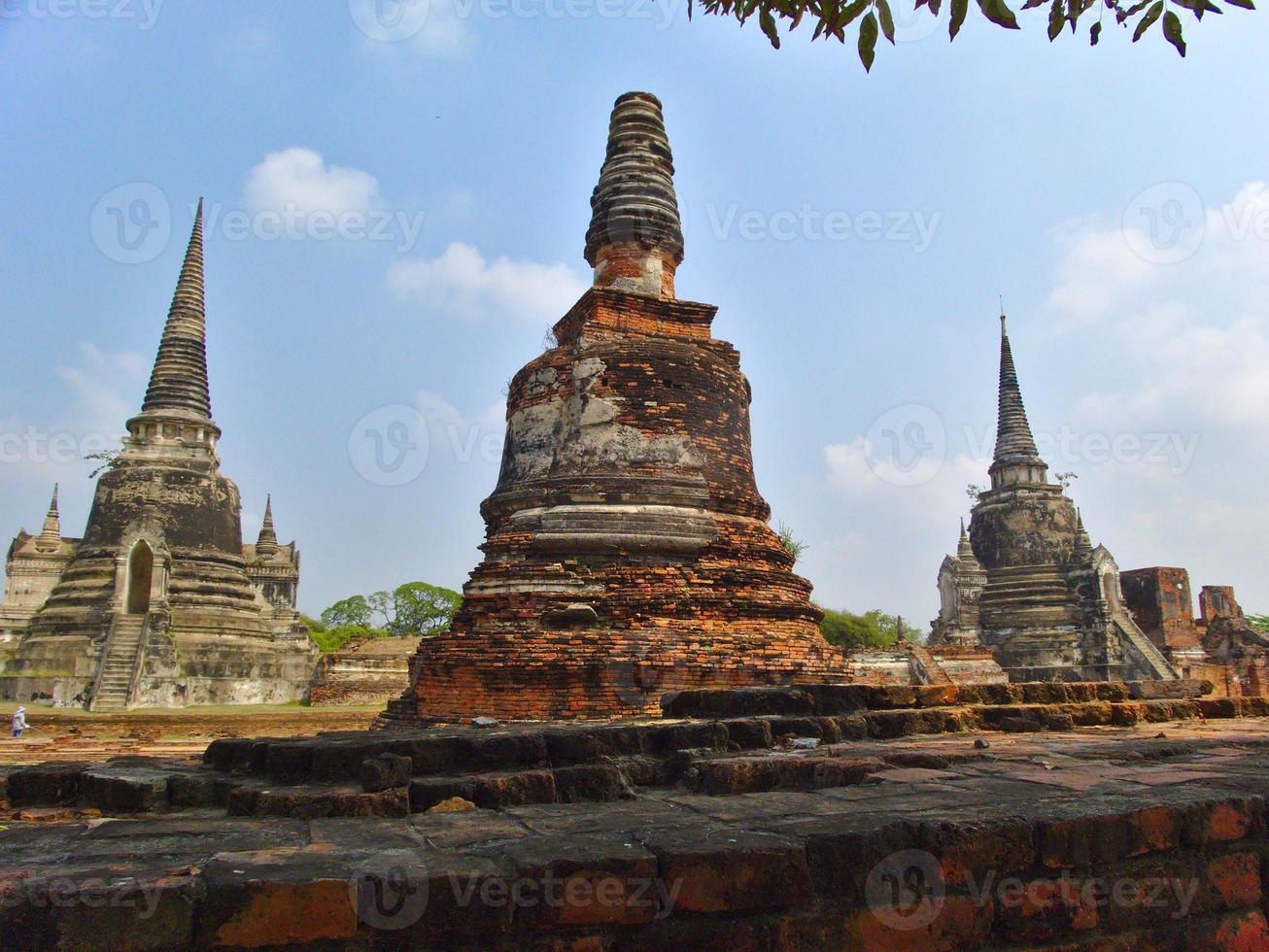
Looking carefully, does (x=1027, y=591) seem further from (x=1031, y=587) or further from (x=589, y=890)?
(x=589, y=890)

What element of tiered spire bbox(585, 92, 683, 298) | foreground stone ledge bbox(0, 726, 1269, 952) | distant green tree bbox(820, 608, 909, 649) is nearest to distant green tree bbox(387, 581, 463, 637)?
distant green tree bbox(820, 608, 909, 649)

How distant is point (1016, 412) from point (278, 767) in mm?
31907

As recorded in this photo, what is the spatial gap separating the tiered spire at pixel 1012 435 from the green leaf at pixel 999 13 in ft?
98.9

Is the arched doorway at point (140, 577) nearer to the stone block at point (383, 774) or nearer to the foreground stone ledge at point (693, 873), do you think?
the foreground stone ledge at point (693, 873)

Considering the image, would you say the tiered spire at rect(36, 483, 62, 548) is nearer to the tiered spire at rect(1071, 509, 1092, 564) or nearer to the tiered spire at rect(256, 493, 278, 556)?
the tiered spire at rect(256, 493, 278, 556)

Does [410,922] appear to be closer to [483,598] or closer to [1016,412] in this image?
[483,598]

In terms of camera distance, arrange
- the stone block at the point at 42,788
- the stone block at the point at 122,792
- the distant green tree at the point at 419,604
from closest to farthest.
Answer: the stone block at the point at 122,792, the stone block at the point at 42,788, the distant green tree at the point at 419,604

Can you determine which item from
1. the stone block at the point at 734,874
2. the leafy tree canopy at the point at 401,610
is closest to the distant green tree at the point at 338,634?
the leafy tree canopy at the point at 401,610

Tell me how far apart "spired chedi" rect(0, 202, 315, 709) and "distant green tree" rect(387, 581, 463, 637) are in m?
25.3

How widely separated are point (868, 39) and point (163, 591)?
74.8 feet

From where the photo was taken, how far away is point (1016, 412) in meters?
33.2

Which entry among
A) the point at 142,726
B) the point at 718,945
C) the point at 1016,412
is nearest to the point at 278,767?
the point at 718,945

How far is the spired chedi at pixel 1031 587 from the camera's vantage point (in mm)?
27578

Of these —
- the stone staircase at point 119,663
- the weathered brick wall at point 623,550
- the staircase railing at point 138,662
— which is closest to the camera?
the weathered brick wall at point 623,550
